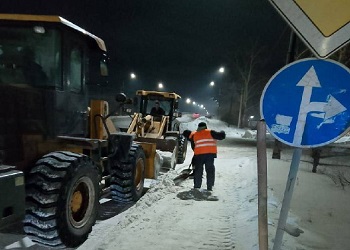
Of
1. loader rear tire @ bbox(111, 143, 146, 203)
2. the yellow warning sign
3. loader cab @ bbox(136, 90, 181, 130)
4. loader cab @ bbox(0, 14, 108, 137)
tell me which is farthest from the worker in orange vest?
the yellow warning sign

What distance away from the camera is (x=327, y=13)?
214cm

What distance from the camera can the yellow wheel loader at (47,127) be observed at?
3576 mm

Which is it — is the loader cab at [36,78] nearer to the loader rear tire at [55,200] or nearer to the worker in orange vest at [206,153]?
the loader rear tire at [55,200]

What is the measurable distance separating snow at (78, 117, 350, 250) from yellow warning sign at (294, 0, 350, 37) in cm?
271

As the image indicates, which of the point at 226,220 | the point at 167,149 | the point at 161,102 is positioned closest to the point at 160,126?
the point at 161,102

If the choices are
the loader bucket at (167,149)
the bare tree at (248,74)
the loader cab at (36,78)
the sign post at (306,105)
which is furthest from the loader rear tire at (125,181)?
the bare tree at (248,74)

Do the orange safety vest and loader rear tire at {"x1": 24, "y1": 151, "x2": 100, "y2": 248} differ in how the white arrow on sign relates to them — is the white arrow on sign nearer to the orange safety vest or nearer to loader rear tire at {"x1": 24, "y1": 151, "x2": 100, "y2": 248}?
loader rear tire at {"x1": 24, "y1": 151, "x2": 100, "y2": 248}

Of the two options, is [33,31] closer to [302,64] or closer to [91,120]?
[91,120]

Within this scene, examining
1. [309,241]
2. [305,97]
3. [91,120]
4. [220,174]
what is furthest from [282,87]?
[220,174]

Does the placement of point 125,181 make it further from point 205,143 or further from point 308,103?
point 308,103

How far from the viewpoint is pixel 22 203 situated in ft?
9.89

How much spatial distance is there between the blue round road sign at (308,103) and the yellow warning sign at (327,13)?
0.80 feet

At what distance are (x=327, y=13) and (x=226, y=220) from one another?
153 inches

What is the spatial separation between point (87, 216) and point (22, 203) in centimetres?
157
